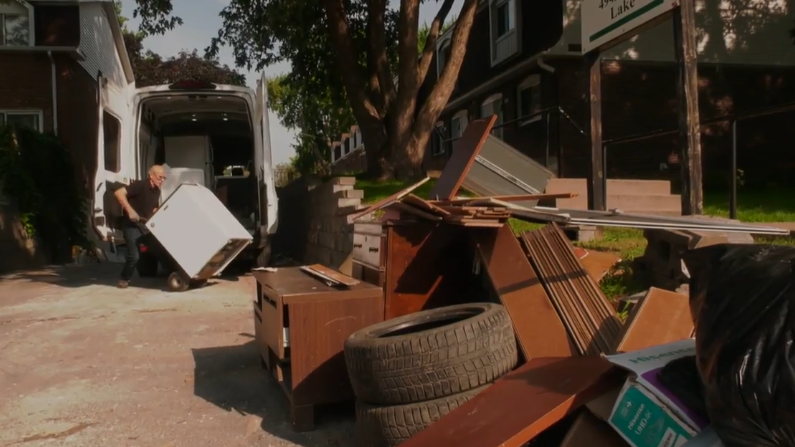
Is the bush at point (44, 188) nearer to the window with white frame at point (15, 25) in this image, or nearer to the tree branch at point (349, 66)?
the window with white frame at point (15, 25)

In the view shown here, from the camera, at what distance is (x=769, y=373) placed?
222cm

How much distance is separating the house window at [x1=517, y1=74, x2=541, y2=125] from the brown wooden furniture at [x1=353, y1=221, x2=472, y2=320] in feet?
41.7

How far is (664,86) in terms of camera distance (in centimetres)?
1652

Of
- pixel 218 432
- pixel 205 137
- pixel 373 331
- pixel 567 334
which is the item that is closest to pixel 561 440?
pixel 567 334

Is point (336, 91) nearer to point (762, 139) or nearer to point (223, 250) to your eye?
point (223, 250)

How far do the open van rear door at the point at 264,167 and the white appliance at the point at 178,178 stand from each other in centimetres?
176

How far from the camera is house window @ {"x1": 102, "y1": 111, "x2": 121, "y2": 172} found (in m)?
10.1

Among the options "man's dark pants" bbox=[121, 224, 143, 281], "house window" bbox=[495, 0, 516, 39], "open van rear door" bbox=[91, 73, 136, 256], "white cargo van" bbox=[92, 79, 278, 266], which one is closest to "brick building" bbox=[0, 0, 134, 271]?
"white cargo van" bbox=[92, 79, 278, 266]

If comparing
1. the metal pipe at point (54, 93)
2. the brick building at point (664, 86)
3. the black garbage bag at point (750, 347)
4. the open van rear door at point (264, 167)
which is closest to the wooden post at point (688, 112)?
the black garbage bag at point (750, 347)

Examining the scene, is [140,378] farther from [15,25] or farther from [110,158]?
[15,25]

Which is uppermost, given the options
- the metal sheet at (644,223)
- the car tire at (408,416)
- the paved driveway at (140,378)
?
the metal sheet at (644,223)

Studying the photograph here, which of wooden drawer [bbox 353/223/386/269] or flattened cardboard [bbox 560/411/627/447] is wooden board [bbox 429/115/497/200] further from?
flattened cardboard [bbox 560/411/627/447]

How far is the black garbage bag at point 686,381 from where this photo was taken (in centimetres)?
258

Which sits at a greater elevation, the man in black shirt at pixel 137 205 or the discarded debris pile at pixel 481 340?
the man in black shirt at pixel 137 205
